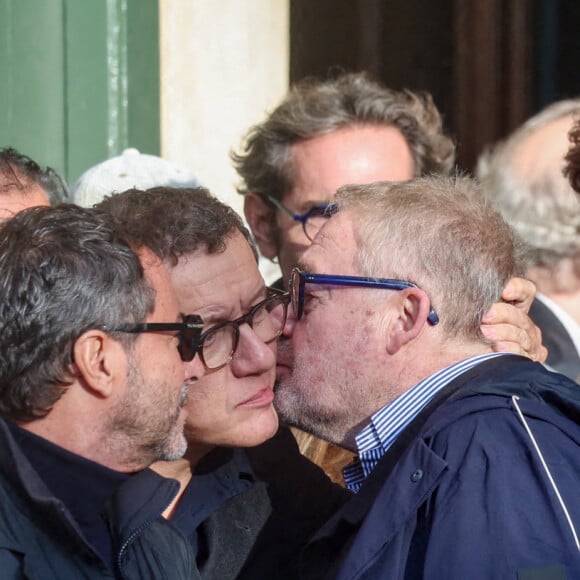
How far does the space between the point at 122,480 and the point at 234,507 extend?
0.68 metres

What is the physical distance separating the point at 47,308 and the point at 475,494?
85cm

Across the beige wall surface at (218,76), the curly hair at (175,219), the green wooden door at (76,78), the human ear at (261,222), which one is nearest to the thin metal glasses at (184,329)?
the curly hair at (175,219)

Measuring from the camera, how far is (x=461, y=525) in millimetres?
2178

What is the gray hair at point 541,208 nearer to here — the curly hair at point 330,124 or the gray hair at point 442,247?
the curly hair at point 330,124

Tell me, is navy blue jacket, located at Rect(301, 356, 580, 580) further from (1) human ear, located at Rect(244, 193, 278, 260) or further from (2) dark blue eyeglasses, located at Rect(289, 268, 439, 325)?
(1) human ear, located at Rect(244, 193, 278, 260)

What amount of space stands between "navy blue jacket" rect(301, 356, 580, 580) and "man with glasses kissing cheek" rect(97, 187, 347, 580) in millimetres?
394

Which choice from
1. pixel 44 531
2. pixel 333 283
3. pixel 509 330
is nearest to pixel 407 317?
pixel 333 283

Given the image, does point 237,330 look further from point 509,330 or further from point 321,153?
point 321,153

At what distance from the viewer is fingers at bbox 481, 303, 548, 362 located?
9.18 ft

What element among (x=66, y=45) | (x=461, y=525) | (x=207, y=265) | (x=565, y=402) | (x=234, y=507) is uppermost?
(x=66, y=45)

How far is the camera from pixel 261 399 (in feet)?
9.20

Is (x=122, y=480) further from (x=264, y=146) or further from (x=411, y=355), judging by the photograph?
(x=264, y=146)

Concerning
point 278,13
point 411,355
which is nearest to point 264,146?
point 278,13

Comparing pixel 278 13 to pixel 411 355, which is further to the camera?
pixel 278 13
